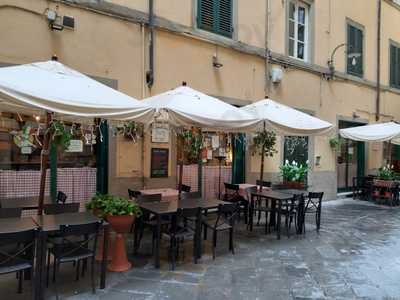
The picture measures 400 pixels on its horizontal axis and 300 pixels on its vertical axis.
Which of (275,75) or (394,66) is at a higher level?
(394,66)

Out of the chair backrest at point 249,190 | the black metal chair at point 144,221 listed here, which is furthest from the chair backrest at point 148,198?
the chair backrest at point 249,190

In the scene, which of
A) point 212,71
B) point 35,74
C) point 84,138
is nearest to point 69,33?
point 84,138

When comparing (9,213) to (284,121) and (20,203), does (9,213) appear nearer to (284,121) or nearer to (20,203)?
(20,203)

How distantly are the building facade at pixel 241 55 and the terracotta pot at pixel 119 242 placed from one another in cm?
203

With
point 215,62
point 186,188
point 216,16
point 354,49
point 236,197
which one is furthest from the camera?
point 354,49

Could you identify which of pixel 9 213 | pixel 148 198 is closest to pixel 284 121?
pixel 148 198

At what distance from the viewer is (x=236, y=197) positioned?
24.8 feet

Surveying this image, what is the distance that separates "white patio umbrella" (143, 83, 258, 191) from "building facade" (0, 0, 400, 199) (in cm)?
156

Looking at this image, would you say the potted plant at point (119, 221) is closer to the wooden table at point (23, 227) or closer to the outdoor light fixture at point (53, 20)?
the wooden table at point (23, 227)

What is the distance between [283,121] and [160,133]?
236cm

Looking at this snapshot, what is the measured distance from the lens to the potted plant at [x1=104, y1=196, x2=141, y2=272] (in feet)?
14.8

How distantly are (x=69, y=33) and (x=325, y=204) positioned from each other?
26.3 ft

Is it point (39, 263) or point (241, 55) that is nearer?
point (39, 263)

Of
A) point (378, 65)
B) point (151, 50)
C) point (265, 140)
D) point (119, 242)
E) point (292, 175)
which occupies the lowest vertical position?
point (119, 242)
